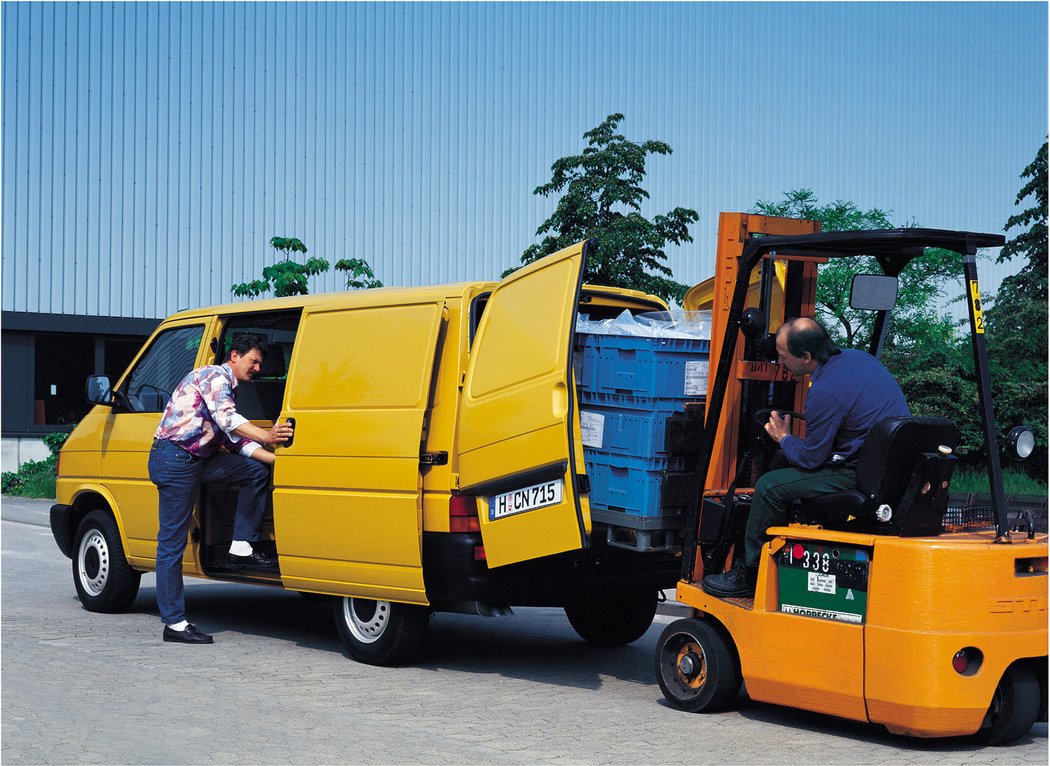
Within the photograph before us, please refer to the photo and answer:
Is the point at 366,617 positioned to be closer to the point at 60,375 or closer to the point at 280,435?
the point at 280,435

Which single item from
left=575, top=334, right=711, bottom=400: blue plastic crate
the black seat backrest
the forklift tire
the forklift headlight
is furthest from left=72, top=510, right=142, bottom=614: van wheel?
the forklift headlight

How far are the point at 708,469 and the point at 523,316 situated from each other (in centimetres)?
130

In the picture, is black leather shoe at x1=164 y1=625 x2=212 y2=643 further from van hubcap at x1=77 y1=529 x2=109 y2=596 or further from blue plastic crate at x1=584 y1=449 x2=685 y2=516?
blue plastic crate at x1=584 y1=449 x2=685 y2=516

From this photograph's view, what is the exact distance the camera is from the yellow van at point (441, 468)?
6.83 metres

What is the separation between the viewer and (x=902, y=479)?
19.9ft

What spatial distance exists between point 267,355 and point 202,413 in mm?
801

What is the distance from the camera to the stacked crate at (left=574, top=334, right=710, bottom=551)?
22.5 feet

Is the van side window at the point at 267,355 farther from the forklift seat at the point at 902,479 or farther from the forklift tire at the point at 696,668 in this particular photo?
the forklift seat at the point at 902,479

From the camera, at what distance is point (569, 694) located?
7.25m

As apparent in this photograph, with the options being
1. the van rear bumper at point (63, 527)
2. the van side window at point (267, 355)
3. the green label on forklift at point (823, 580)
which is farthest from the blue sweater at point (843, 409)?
the van rear bumper at point (63, 527)

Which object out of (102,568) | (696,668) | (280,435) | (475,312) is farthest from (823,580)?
(102,568)

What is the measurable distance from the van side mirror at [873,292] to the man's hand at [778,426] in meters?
0.78

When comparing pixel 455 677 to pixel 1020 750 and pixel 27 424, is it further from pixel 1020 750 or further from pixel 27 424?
pixel 27 424

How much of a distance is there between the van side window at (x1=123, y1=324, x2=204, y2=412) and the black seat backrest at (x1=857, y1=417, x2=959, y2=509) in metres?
5.23
